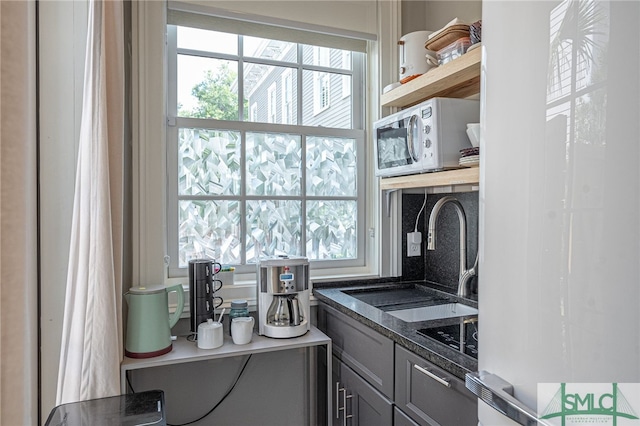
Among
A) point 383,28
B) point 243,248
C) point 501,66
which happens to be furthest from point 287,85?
point 501,66

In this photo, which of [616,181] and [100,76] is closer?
[616,181]

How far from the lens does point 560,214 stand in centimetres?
60

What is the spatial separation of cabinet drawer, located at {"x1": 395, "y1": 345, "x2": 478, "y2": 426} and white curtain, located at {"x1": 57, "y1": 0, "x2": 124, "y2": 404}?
3.08 feet

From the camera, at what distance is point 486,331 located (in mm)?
763

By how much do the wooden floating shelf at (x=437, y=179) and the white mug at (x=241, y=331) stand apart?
903mm

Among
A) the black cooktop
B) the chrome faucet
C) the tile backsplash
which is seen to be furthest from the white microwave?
the black cooktop

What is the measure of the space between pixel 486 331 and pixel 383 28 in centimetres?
178

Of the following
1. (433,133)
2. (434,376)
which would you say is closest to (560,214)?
(434,376)

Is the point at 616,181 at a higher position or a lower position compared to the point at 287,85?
lower

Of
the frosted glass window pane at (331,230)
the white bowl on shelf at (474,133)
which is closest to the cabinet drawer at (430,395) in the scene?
the white bowl on shelf at (474,133)

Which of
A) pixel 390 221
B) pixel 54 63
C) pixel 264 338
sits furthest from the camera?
pixel 390 221

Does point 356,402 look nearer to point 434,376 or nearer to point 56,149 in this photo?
point 434,376

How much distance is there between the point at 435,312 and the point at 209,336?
960 mm

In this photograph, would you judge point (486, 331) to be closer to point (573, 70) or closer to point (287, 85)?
point (573, 70)
